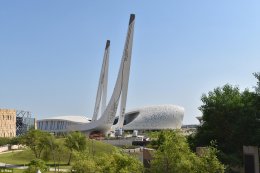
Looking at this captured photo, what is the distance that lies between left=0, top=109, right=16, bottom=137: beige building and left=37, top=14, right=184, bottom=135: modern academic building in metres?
17.9

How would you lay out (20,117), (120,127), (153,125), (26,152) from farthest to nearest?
1. (153,125)
2. (20,117)
3. (120,127)
4. (26,152)

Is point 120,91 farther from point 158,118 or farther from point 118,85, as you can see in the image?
point 158,118

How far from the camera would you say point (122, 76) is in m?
80.4

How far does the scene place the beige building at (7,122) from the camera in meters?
83.3

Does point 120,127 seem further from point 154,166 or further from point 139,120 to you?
point 154,166

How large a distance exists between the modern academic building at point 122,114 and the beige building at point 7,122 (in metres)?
17.9

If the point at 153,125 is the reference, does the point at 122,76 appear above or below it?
above

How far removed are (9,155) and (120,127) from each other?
37.5 meters

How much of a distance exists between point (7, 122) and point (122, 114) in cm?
2356

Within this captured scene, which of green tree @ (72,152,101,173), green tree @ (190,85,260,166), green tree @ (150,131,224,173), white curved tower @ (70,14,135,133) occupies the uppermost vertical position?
white curved tower @ (70,14,135,133)

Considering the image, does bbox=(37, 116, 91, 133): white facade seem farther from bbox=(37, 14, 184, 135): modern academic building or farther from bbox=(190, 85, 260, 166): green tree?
bbox=(190, 85, 260, 166): green tree

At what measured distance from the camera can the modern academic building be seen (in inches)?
3159

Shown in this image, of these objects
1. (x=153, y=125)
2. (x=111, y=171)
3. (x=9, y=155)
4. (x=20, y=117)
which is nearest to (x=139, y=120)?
(x=153, y=125)

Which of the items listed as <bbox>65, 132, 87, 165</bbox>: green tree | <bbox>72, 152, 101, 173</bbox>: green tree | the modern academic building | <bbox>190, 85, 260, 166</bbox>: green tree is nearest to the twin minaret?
the modern academic building
